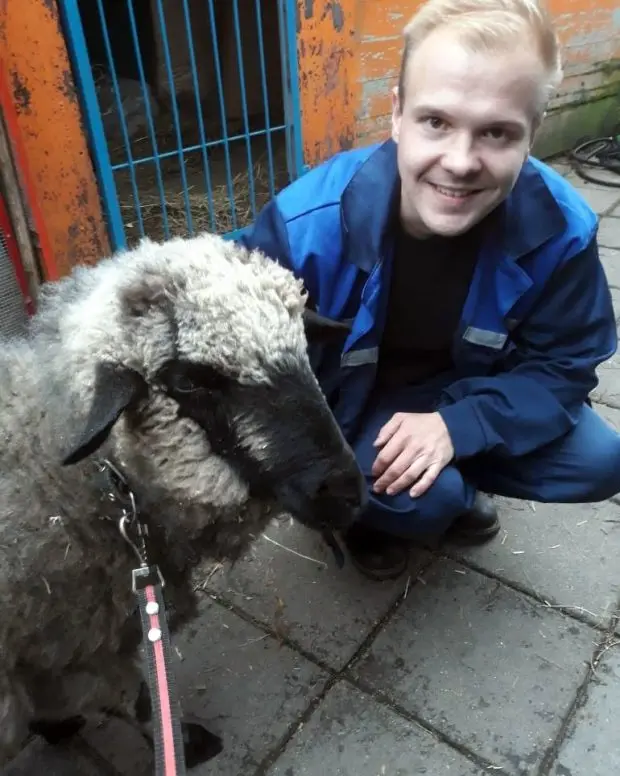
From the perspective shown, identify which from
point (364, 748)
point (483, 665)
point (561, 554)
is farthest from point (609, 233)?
point (364, 748)

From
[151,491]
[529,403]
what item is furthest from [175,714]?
[529,403]

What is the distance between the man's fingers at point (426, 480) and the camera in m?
2.07

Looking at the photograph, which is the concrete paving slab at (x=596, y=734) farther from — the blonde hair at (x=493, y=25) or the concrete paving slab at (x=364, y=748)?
the blonde hair at (x=493, y=25)

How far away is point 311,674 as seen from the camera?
7.08ft

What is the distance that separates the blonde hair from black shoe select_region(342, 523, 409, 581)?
57.7 inches

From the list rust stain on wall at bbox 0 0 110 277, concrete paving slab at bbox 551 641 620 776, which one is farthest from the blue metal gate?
concrete paving slab at bbox 551 641 620 776

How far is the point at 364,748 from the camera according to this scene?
1.95m

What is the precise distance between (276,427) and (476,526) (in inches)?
55.8

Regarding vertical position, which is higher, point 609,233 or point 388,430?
point 388,430

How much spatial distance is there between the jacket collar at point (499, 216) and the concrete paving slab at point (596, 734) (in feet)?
4.20

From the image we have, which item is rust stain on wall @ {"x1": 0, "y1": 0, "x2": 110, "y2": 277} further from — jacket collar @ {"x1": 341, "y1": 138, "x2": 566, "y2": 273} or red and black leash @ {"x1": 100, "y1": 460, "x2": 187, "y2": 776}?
red and black leash @ {"x1": 100, "y1": 460, "x2": 187, "y2": 776}

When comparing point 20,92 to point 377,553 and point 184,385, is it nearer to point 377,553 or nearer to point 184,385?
point 184,385

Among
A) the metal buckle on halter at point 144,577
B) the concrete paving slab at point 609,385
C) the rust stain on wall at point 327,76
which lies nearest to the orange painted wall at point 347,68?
the rust stain on wall at point 327,76

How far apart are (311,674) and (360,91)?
3.78 metres
